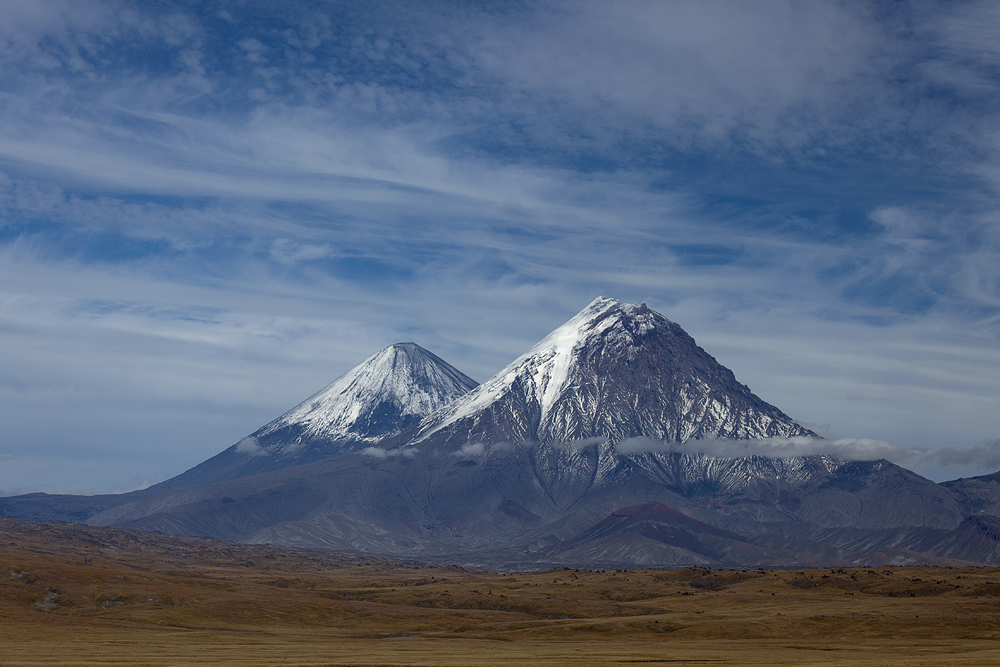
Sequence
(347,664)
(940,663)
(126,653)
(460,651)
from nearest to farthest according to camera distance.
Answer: (940,663), (347,664), (126,653), (460,651)

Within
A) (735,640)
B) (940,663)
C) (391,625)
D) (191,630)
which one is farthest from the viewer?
(391,625)

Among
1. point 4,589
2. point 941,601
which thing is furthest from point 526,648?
point 4,589

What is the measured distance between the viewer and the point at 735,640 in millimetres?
156000

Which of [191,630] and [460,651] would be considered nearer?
[460,651]

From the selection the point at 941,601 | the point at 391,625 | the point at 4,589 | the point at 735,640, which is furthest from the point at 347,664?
the point at 941,601

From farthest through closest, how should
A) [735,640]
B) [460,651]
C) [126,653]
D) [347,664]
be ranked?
1. [735,640]
2. [460,651]
3. [126,653]
4. [347,664]

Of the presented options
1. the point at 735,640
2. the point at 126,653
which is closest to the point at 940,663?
the point at 735,640

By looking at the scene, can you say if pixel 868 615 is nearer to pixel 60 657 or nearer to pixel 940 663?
pixel 940 663

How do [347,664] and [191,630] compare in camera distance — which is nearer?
[347,664]

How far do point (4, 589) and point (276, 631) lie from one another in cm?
6181

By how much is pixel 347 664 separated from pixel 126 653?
29775mm

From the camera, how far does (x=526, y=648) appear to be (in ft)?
475

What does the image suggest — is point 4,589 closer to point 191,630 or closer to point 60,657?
point 191,630

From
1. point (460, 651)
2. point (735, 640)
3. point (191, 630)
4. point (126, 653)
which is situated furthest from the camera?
point (191, 630)
